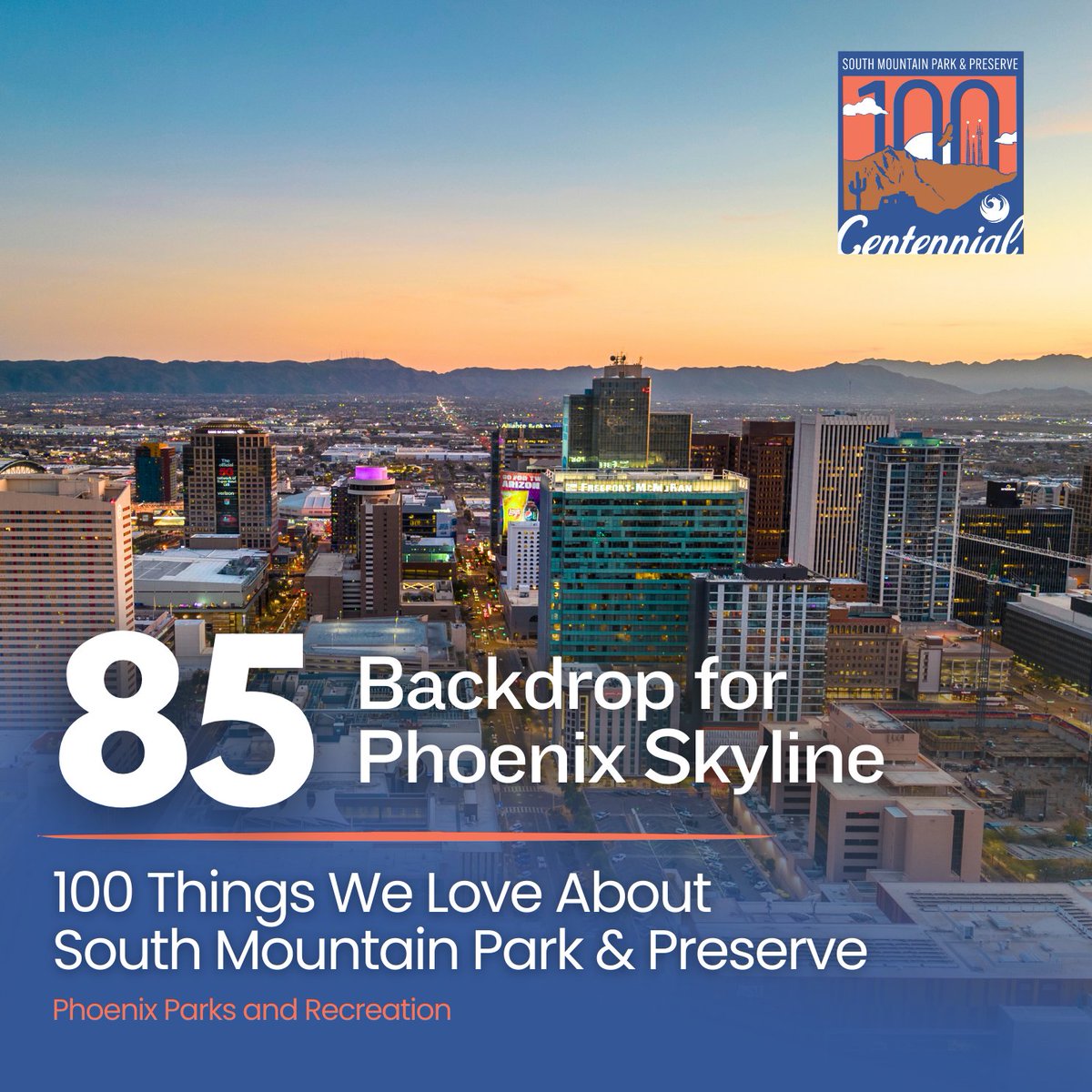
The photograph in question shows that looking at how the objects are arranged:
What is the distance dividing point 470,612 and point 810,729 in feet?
20.8

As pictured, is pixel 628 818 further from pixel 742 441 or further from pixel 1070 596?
pixel 742 441

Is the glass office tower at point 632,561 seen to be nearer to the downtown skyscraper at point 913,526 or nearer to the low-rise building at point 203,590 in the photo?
the low-rise building at point 203,590

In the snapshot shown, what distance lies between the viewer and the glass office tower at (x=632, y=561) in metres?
8.31

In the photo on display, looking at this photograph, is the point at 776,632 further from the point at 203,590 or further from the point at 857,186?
the point at 203,590

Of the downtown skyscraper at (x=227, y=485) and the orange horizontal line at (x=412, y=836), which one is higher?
the downtown skyscraper at (x=227, y=485)

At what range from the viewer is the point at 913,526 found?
11.8 meters

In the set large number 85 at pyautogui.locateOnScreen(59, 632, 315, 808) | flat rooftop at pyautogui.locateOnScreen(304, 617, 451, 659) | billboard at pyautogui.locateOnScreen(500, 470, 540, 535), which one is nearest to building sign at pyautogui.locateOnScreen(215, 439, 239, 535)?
billboard at pyautogui.locateOnScreen(500, 470, 540, 535)

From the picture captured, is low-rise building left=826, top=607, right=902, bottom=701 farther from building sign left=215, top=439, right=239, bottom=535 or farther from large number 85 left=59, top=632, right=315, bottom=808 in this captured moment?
building sign left=215, top=439, right=239, bottom=535

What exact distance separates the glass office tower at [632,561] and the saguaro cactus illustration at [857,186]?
14.3 feet

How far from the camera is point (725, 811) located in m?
6.05

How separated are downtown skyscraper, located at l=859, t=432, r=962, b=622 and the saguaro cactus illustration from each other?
26.6ft

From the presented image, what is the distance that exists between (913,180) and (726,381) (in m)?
13.0

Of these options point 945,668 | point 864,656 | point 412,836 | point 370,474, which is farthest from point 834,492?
point 412,836

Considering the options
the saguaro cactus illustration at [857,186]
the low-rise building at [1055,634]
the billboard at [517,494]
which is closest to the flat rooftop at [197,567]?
the billboard at [517,494]
